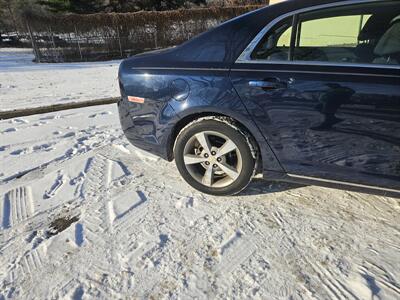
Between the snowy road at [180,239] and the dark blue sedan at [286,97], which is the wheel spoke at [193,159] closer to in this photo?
the dark blue sedan at [286,97]

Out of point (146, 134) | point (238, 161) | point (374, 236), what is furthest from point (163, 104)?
point (374, 236)

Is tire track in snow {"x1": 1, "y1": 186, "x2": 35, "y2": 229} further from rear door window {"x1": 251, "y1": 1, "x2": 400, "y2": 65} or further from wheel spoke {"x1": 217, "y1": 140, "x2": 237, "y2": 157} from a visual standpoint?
rear door window {"x1": 251, "y1": 1, "x2": 400, "y2": 65}

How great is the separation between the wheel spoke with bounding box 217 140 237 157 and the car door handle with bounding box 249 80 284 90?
1.64 feet

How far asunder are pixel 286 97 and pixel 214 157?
772mm

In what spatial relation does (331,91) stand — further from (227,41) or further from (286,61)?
(227,41)

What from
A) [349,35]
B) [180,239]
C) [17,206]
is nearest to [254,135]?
[180,239]

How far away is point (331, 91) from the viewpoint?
2.06 m

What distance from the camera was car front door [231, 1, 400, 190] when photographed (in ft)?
6.58

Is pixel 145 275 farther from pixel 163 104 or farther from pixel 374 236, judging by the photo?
pixel 374 236

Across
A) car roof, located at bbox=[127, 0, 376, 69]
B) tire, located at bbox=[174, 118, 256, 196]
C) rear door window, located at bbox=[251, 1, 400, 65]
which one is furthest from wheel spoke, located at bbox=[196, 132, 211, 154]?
rear door window, located at bbox=[251, 1, 400, 65]

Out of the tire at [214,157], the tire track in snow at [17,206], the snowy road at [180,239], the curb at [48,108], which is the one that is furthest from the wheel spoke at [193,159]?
the curb at [48,108]

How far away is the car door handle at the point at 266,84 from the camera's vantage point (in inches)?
86.2

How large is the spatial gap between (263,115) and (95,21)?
1429cm

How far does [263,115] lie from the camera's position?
2299 mm
